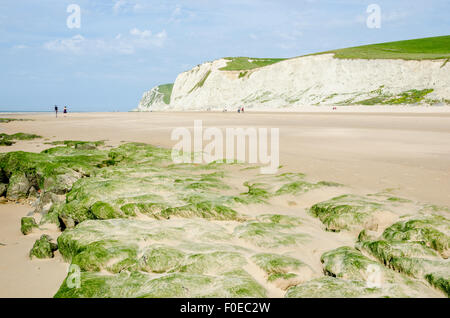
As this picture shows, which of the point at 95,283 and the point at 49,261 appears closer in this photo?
the point at 95,283

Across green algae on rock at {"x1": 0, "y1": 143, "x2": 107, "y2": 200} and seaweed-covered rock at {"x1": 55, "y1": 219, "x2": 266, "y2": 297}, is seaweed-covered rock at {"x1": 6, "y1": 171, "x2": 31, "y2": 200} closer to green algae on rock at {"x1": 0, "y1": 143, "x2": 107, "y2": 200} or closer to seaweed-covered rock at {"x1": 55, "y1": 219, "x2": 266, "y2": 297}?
green algae on rock at {"x1": 0, "y1": 143, "x2": 107, "y2": 200}

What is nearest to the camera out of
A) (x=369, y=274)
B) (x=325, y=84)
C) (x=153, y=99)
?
(x=369, y=274)

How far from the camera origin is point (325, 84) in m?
67.1

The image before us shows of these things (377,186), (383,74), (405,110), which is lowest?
(377,186)

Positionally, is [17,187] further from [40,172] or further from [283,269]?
[283,269]

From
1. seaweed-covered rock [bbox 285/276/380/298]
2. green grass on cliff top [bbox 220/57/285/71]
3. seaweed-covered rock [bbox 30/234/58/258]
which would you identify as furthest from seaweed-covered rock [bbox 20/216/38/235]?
green grass on cliff top [bbox 220/57/285/71]

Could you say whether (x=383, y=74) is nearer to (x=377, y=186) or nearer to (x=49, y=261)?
(x=377, y=186)

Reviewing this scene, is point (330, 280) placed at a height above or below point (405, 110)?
below

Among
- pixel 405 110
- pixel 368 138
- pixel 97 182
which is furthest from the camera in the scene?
pixel 405 110

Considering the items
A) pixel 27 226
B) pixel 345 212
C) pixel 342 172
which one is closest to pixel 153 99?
pixel 342 172

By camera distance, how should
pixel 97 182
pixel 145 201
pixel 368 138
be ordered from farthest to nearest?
1. pixel 368 138
2. pixel 97 182
3. pixel 145 201

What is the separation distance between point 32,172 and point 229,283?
970 cm

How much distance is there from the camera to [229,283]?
15.2ft
